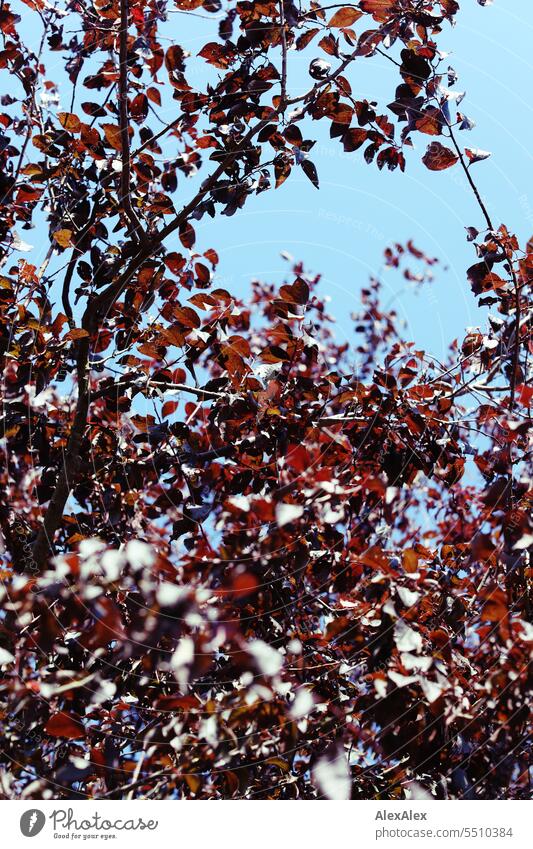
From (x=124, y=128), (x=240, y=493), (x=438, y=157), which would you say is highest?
(x=124, y=128)

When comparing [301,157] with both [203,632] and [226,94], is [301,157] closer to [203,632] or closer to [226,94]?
[226,94]

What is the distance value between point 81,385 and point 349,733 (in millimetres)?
1419

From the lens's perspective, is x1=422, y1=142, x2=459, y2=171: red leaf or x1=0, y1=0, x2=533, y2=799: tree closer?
x1=0, y1=0, x2=533, y2=799: tree

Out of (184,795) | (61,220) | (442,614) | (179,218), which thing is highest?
(61,220)

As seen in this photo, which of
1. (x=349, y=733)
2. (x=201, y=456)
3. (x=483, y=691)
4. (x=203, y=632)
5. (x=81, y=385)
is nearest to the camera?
(x=203, y=632)

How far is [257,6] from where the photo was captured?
2188mm

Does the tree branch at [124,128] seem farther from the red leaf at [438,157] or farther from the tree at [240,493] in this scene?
the red leaf at [438,157]

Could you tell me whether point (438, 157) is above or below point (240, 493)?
above

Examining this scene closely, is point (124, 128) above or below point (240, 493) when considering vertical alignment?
above

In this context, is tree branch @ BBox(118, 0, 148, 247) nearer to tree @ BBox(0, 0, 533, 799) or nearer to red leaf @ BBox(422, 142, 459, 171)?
tree @ BBox(0, 0, 533, 799)

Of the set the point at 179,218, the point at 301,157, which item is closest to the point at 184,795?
the point at 179,218

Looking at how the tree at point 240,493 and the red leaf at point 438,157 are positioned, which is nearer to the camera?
the tree at point 240,493

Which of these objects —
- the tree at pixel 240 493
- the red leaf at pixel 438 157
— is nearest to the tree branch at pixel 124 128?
the tree at pixel 240 493

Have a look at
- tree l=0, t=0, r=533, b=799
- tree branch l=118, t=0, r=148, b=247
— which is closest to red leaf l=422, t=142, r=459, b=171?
tree l=0, t=0, r=533, b=799
